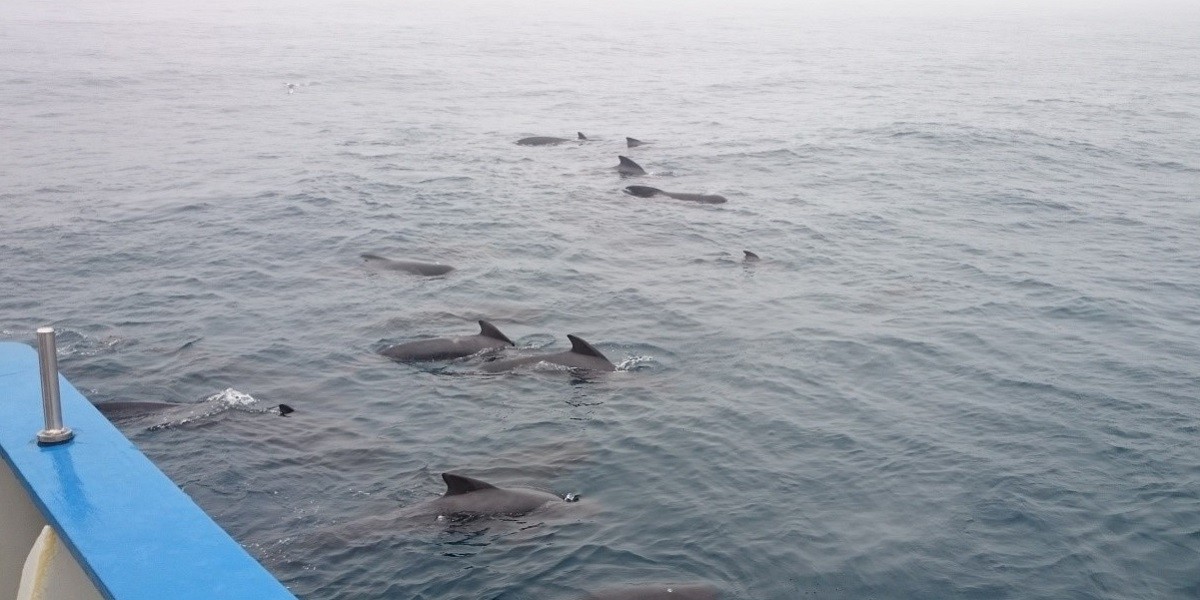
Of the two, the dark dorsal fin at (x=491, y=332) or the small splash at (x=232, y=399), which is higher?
the dark dorsal fin at (x=491, y=332)

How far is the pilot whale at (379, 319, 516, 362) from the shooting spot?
1426 cm

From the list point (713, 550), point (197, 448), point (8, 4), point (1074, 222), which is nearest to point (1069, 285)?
point (1074, 222)

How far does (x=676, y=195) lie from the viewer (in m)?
24.0

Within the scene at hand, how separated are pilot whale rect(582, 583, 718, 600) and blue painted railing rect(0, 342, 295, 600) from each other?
4.45 m

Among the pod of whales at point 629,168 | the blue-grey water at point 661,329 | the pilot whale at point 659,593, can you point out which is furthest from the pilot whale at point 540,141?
the pilot whale at point 659,593

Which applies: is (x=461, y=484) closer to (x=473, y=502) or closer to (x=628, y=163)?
(x=473, y=502)

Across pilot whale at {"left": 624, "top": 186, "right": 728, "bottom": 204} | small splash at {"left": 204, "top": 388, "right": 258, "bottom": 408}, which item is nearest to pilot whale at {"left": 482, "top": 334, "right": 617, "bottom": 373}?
small splash at {"left": 204, "top": 388, "right": 258, "bottom": 408}

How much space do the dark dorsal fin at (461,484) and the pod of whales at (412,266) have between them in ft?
27.8

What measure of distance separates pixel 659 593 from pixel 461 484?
2.23 m

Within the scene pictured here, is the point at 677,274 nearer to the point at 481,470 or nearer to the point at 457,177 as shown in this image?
the point at 481,470

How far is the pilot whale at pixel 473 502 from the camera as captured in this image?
394 inches

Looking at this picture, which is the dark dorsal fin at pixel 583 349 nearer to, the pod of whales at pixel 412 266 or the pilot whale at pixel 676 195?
the pod of whales at pixel 412 266

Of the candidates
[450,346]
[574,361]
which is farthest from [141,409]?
[574,361]

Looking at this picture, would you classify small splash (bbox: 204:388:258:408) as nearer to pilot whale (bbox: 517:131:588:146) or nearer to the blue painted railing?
the blue painted railing
